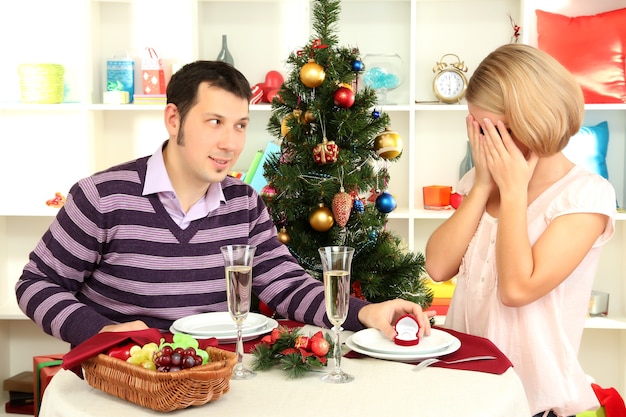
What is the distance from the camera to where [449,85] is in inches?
156

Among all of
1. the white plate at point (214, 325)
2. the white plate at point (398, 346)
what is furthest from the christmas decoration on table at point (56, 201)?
the white plate at point (398, 346)

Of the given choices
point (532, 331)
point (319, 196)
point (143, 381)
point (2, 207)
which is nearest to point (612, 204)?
point (532, 331)

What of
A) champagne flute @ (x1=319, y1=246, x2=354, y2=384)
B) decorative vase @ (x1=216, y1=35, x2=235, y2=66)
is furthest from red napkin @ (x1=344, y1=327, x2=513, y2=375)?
decorative vase @ (x1=216, y1=35, x2=235, y2=66)

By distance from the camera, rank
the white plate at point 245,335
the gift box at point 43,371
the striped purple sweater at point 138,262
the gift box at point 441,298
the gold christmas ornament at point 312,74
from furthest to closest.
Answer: the gift box at point 441,298 < the gift box at point 43,371 < the gold christmas ornament at point 312,74 < the striped purple sweater at point 138,262 < the white plate at point 245,335

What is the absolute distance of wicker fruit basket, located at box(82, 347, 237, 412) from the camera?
1.37 m

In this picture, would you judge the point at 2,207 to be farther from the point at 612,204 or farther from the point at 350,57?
the point at 612,204

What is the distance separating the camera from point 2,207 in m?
3.97

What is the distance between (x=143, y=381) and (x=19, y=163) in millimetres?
3050

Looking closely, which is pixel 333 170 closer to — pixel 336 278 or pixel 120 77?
pixel 336 278

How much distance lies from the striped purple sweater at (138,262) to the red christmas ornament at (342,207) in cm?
39

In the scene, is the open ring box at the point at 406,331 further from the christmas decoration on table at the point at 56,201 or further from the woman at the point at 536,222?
the christmas decoration on table at the point at 56,201

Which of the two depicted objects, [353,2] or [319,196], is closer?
[319,196]

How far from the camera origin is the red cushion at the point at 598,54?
381 centimetres

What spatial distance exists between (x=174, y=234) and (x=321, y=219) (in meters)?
0.56
